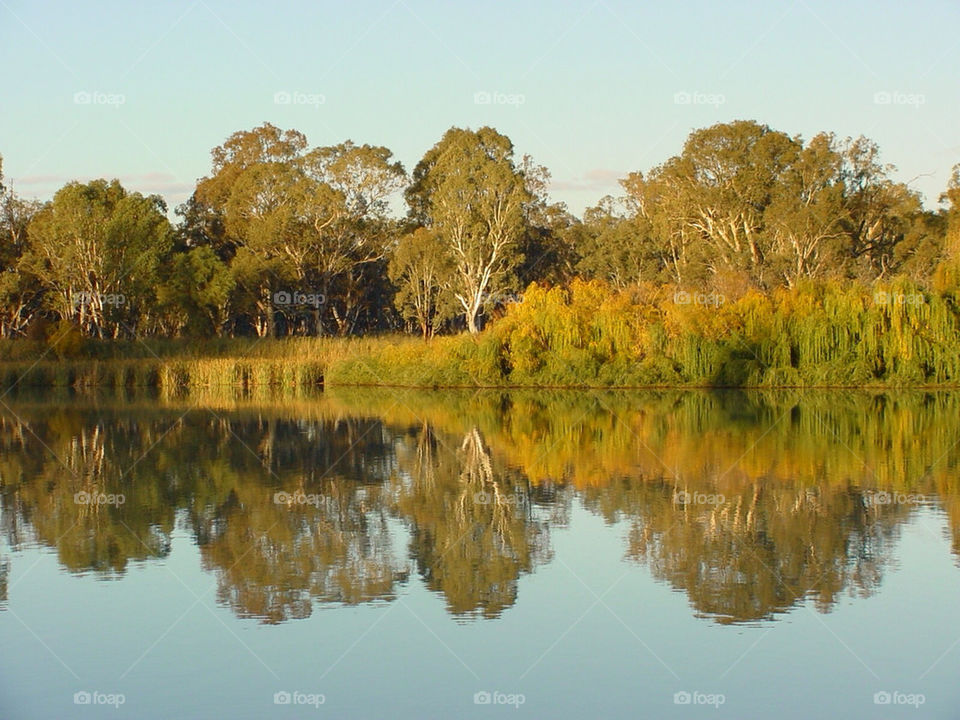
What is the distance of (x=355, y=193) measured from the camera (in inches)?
2111

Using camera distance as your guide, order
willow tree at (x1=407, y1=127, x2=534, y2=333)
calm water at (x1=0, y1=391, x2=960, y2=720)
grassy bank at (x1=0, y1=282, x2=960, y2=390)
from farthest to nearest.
Answer: willow tree at (x1=407, y1=127, x2=534, y2=333)
grassy bank at (x1=0, y1=282, x2=960, y2=390)
calm water at (x1=0, y1=391, x2=960, y2=720)

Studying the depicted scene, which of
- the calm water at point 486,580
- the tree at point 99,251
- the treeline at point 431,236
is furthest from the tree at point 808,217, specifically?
the calm water at point 486,580

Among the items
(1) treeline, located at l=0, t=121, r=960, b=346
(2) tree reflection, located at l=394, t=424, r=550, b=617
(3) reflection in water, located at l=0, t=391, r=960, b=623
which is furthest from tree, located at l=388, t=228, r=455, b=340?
(2) tree reflection, located at l=394, t=424, r=550, b=617

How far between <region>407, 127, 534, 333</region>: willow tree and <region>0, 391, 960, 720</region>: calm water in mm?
31963

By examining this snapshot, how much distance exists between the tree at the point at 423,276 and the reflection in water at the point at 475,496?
2679 centimetres

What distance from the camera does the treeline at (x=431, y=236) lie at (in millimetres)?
46500

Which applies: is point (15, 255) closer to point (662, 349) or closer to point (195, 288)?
point (195, 288)

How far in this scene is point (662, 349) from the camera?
110 ft

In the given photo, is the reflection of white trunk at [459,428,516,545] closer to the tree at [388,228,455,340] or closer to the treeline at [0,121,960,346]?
the treeline at [0,121,960,346]

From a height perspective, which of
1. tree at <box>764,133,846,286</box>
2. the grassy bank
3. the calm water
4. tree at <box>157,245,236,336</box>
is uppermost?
tree at <box>764,133,846,286</box>

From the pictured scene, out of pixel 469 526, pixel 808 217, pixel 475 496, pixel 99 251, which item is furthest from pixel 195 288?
pixel 469 526

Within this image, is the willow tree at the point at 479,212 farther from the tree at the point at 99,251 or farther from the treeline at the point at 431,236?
the tree at the point at 99,251

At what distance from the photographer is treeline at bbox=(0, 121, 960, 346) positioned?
153ft

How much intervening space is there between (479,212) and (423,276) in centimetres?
360
